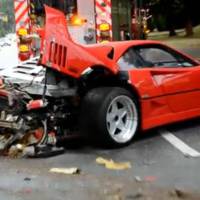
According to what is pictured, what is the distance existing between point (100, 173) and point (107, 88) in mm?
1570

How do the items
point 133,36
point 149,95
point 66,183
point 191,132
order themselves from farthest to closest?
point 133,36, point 191,132, point 149,95, point 66,183

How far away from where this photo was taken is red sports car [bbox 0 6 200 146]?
865 centimetres

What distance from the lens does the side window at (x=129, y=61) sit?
9.38m

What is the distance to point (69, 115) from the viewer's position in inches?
349

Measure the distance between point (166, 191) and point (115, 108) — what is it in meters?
2.44

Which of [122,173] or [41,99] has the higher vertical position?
[41,99]

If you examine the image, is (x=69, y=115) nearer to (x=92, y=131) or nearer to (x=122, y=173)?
(x=92, y=131)

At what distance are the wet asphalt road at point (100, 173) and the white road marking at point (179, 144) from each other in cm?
7

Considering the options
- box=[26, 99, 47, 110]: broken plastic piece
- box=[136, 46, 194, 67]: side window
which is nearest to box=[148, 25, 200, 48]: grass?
box=[136, 46, 194, 67]: side window

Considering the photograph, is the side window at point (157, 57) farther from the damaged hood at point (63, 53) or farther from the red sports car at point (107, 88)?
the damaged hood at point (63, 53)

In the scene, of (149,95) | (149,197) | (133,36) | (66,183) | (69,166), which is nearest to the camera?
(149,197)

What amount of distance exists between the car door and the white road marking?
369 millimetres

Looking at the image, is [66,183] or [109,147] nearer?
[66,183]

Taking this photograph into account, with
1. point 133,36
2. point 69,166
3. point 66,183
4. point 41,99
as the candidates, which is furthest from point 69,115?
point 133,36
